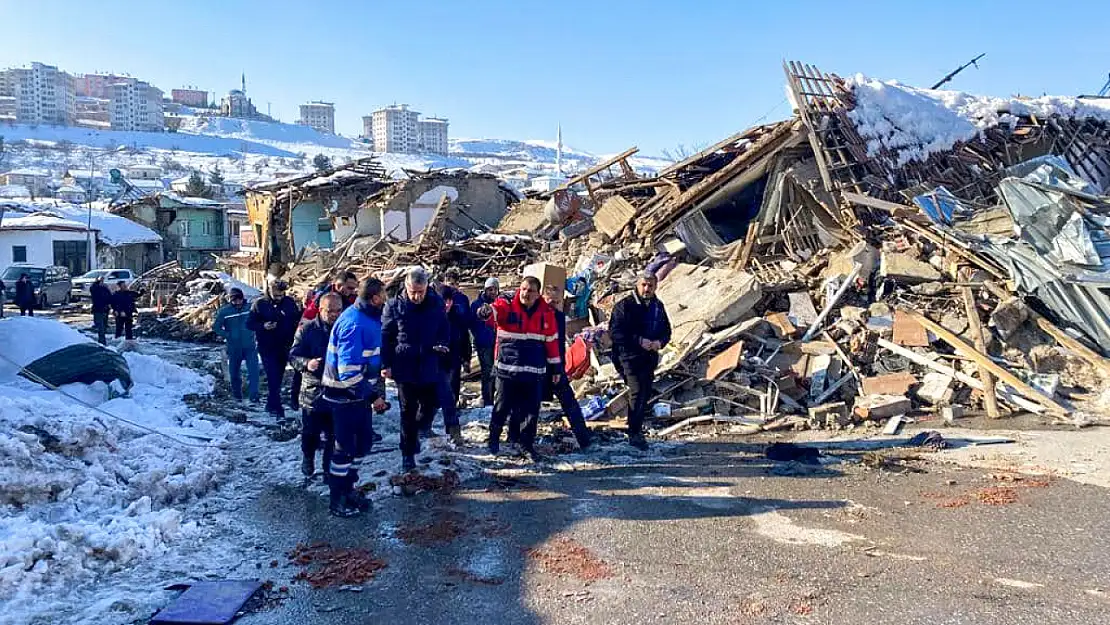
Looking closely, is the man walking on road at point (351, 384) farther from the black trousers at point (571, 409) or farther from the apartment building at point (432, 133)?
the apartment building at point (432, 133)

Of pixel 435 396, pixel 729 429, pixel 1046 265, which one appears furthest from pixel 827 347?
pixel 435 396

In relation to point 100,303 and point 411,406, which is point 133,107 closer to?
point 100,303

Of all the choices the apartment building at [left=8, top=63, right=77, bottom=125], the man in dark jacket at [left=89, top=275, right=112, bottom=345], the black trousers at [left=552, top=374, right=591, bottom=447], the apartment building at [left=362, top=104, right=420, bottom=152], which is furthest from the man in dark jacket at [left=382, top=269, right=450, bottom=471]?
the apartment building at [left=8, top=63, right=77, bottom=125]

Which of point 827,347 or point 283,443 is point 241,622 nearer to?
point 283,443

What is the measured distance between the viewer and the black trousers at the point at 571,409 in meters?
7.61

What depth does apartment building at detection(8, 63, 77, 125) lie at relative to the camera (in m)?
148

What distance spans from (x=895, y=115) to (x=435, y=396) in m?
11.3

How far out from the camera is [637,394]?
25.6ft

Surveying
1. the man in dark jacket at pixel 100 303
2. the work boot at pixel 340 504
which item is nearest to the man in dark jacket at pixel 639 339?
the work boot at pixel 340 504

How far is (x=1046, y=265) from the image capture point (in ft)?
32.6

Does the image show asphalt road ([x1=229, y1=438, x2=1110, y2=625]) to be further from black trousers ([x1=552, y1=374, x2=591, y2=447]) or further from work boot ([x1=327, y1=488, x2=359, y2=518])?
black trousers ([x1=552, y1=374, x2=591, y2=447])

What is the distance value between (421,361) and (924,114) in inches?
475

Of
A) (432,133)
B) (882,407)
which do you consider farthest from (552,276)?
(432,133)

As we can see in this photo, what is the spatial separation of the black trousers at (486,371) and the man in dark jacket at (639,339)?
77.8 inches
